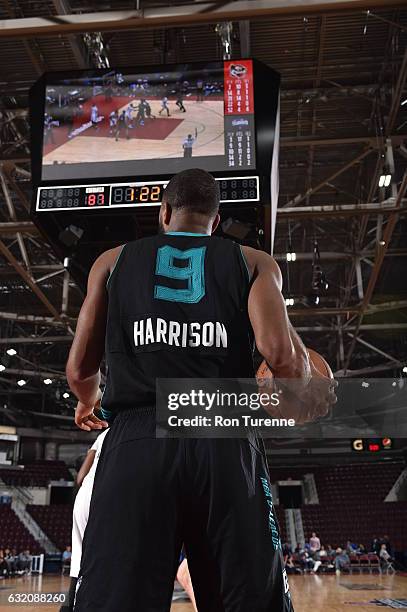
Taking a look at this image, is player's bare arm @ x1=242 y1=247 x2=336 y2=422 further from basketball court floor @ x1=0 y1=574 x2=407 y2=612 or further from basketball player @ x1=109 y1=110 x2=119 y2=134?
basketball court floor @ x1=0 y1=574 x2=407 y2=612

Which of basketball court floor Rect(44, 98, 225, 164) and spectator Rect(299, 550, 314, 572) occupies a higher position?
basketball court floor Rect(44, 98, 225, 164)

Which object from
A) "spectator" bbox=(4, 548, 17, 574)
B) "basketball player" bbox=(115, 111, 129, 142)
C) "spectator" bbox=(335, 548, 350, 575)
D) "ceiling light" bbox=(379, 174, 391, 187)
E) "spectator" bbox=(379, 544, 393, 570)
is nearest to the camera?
"basketball player" bbox=(115, 111, 129, 142)

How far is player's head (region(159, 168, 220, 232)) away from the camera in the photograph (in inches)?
68.8

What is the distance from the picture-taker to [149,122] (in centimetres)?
409

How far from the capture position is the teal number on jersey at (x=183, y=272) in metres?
1.55

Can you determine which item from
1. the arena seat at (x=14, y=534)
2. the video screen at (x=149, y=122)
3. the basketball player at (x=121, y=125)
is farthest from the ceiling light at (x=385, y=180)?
the arena seat at (x=14, y=534)

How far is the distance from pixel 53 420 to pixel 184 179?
2755 centimetres

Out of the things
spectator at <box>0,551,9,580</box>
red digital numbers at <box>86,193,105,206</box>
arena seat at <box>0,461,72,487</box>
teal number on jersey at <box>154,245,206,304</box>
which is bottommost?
spectator at <box>0,551,9,580</box>

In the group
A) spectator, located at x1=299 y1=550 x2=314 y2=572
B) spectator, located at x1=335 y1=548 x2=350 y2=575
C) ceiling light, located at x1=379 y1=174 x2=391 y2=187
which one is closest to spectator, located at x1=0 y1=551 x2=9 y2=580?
spectator, located at x1=299 y1=550 x2=314 y2=572

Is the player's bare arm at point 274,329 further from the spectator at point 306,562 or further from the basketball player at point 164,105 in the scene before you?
the spectator at point 306,562

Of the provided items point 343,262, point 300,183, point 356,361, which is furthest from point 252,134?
point 356,361

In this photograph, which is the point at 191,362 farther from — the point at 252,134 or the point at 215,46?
the point at 215,46

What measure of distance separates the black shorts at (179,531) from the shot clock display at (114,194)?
2604 millimetres

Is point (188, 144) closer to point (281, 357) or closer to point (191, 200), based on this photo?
point (191, 200)
